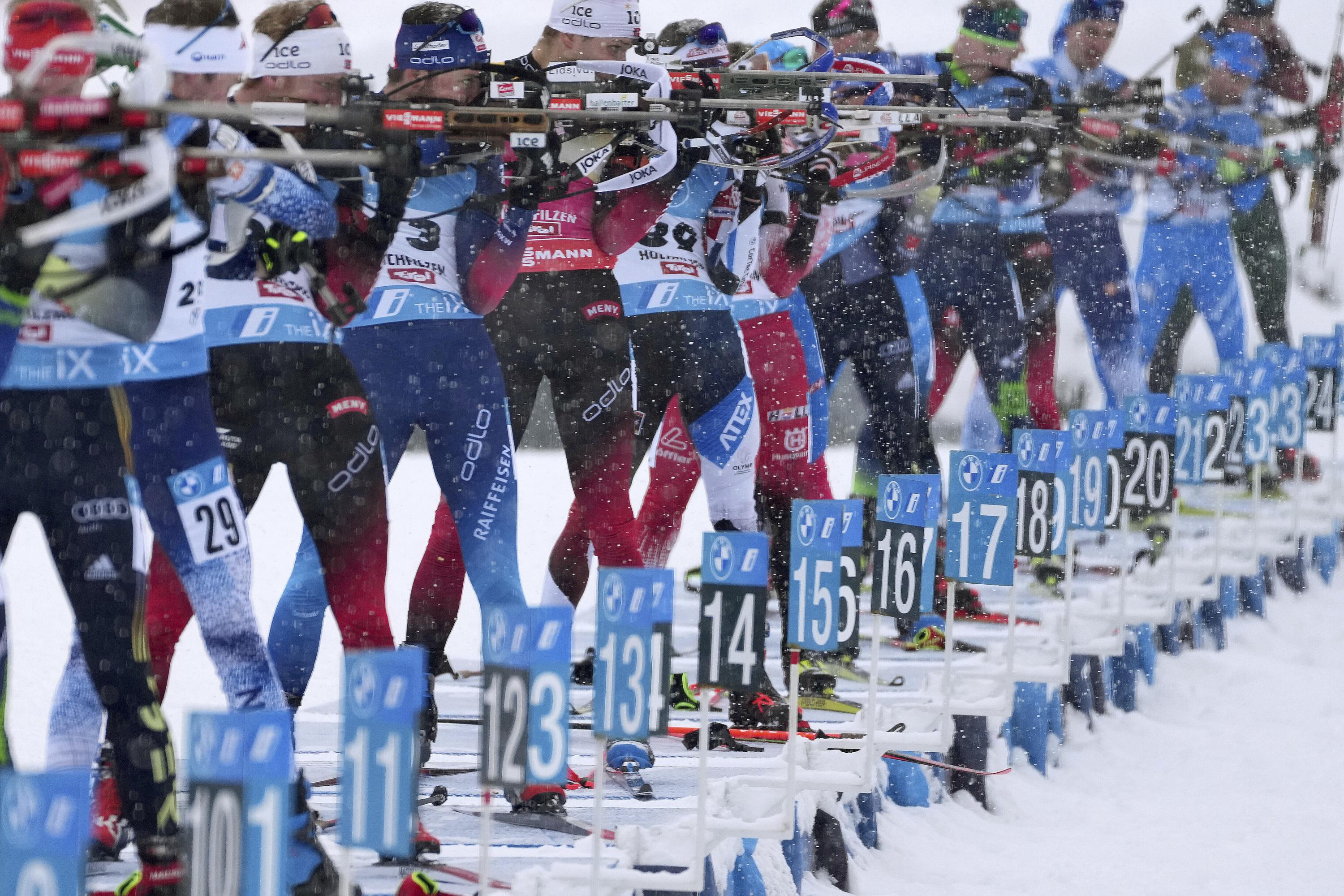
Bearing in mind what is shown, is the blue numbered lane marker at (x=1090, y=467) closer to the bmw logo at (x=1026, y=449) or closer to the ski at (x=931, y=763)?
the bmw logo at (x=1026, y=449)

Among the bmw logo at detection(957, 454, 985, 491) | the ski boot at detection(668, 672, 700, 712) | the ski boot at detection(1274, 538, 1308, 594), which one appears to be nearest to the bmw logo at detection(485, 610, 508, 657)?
the bmw logo at detection(957, 454, 985, 491)

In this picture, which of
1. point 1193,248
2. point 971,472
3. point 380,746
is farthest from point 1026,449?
point 1193,248

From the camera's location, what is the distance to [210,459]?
11.3 ft

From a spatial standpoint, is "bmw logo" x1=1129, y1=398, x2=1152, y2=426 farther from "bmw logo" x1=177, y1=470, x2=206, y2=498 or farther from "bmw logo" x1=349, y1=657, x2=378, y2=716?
"bmw logo" x1=349, y1=657, x2=378, y2=716

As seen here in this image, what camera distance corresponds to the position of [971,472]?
4.77 m

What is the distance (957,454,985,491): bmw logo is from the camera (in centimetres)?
476

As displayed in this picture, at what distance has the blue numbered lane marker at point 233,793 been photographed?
2.40 meters

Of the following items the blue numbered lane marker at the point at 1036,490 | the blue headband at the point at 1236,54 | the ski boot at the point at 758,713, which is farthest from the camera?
the blue headband at the point at 1236,54

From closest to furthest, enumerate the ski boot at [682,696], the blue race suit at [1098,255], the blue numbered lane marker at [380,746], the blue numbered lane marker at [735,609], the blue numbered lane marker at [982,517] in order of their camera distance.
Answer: the blue numbered lane marker at [380,746] → the blue numbered lane marker at [735,609] → the blue numbered lane marker at [982,517] → the ski boot at [682,696] → the blue race suit at [1098,255]

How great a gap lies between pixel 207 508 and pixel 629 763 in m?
1.51

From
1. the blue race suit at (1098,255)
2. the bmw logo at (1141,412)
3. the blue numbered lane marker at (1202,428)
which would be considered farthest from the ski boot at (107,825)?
the blue race suit at (1098,255)

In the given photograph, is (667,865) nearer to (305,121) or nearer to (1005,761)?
(305,121)

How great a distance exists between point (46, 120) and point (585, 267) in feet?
5.96

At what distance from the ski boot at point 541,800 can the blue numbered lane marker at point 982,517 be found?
4.03ft
